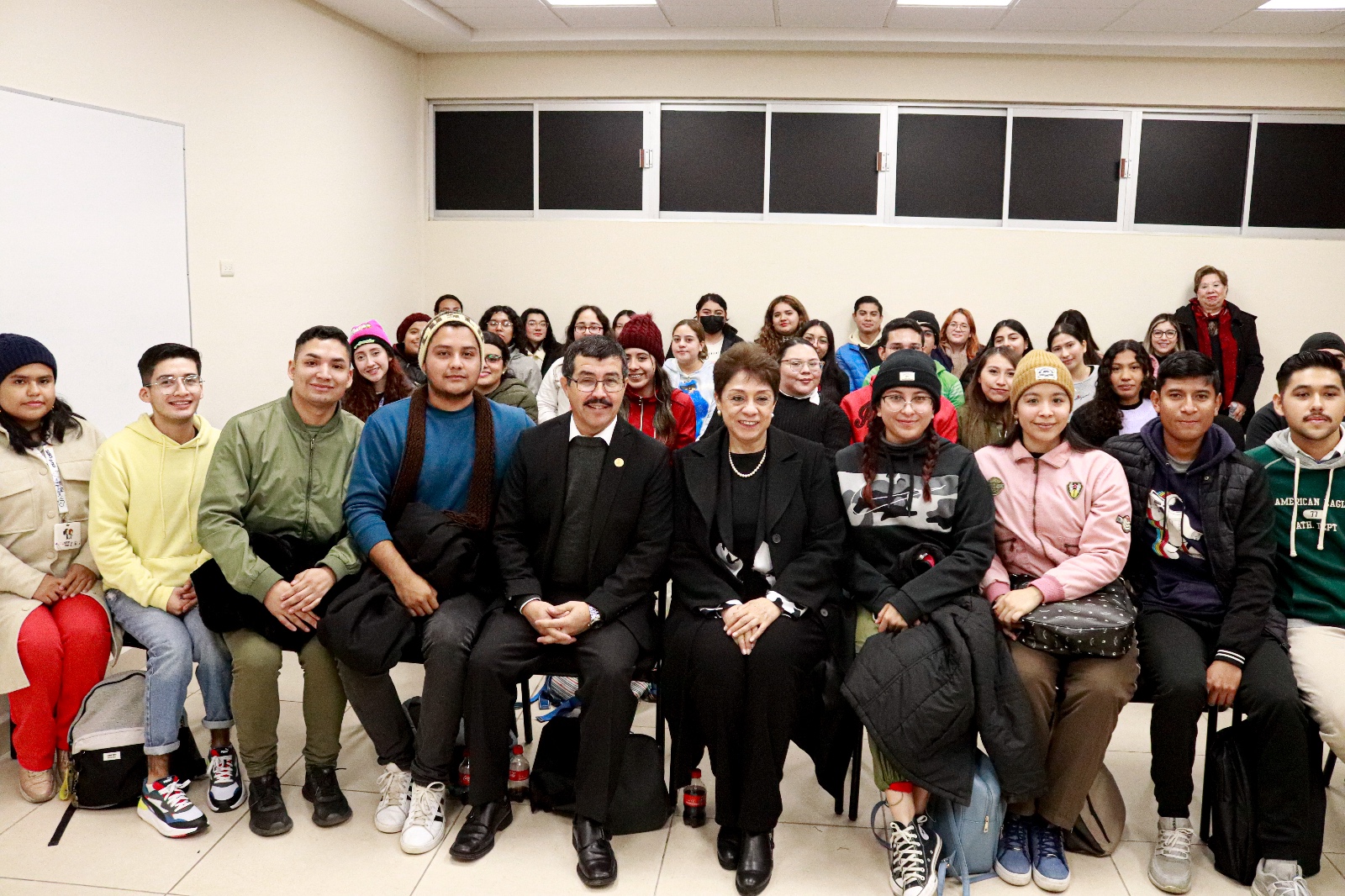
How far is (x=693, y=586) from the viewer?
2637mm

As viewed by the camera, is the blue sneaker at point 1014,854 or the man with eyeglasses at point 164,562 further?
the man with eyeglasses at point 164,562

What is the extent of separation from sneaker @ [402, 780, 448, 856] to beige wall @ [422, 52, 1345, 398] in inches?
209

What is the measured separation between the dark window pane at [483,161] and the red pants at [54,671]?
215 inches

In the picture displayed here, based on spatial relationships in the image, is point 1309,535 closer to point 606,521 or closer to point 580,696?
point 606,521

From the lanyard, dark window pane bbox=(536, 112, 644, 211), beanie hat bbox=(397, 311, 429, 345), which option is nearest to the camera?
the lanyard

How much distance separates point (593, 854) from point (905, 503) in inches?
52.5

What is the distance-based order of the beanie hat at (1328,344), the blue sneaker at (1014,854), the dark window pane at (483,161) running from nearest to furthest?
1. the blue sneaker at (1014,854)
2. the beanie hat at (1328,344)
3. the dark window pane at (483,161)

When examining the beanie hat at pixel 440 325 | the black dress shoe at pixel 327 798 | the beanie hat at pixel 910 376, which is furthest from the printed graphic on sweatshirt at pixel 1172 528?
the black dress shoe at pixel 327 798

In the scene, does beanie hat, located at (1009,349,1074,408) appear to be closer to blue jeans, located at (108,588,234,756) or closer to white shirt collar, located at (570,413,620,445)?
white shirt collar, located at (570,413,620,445)

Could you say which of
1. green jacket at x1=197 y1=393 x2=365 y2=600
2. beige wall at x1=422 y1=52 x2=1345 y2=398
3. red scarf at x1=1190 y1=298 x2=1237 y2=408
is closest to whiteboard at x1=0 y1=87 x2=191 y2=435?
A: green jacket at x1=197 y1=393 x2=365 y2=600

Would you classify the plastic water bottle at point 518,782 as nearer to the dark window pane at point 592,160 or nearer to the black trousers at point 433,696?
the black trousers at point 433,696

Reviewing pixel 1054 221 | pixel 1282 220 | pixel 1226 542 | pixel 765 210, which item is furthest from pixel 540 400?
pixel 1282 220

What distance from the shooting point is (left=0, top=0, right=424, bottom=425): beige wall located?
426 cm

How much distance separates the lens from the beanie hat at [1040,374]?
268cm
